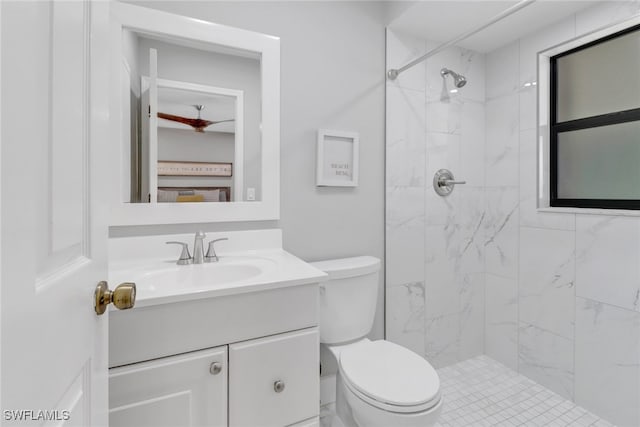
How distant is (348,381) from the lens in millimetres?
1197

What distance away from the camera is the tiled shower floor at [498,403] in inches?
63.6

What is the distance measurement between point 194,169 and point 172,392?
0.89 m

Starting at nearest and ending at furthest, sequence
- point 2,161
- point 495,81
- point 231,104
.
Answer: point 2,161, point 231,104, point 495,81

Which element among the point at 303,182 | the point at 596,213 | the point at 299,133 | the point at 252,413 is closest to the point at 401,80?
the point at 299,133

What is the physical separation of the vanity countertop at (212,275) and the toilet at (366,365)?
313 mm

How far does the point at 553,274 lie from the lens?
183 cm

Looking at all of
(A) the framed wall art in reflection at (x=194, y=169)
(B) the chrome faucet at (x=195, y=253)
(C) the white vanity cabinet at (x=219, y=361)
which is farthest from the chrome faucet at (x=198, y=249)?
(C) the white vanity cabinet at (x=219, y=361)

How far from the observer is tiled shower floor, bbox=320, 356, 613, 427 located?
1615 mm

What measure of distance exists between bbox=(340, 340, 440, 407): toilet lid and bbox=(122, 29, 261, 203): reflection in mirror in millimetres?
873

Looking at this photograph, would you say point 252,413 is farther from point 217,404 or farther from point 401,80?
point 401,80

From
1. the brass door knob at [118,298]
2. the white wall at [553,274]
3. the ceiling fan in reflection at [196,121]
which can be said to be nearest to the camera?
the brass door knob at [118,298]

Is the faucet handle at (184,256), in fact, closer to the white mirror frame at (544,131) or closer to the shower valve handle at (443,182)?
the shower valve handle at (443,182)

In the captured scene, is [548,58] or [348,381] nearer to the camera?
[348,381]

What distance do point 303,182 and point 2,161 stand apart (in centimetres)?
135
